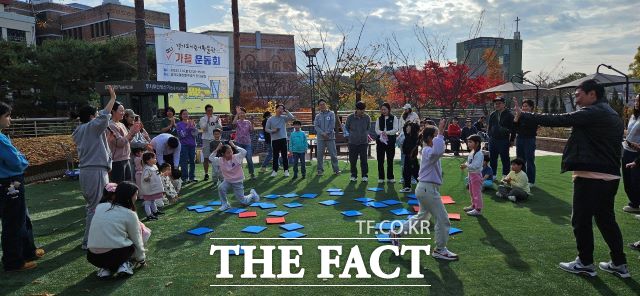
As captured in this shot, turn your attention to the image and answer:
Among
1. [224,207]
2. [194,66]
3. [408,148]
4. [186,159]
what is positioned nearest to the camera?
[224,207]

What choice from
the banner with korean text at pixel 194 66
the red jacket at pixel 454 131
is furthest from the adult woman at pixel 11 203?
the banner with korean text at pixel 194 66

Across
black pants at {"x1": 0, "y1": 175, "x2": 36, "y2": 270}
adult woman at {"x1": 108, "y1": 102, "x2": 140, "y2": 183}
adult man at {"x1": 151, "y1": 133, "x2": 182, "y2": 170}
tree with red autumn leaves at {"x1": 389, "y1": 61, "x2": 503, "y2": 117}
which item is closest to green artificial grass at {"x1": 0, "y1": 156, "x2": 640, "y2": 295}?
black pants at {"x1": 0, "y1": 175, "x2": 36, "y2": 270}

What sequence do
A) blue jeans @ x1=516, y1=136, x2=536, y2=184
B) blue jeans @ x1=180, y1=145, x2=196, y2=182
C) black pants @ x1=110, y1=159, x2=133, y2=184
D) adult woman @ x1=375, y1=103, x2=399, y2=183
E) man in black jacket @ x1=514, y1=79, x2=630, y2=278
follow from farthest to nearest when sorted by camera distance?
blue jeans @ x1=180, y1=145, x2=196, y2=182 < adult woman @ x1=375, y1=103, x2=399, y2=183 < blue jeans @ x1=516, y1=136, x2=536, y2=184 < black pants @ x1=110, y1=159, x2=133, y2=184 < man in black jacket @ x1=514, y1=79, x2=630, y2=278

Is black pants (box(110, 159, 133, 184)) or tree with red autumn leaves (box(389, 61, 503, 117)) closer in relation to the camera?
black pants (box(110, 159, 133, 184))

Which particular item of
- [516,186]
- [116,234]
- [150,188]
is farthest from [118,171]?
[516,186]

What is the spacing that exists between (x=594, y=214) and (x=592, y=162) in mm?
500

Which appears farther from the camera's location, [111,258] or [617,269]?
[111,258]

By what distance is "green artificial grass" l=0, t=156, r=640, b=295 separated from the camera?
3.79 m

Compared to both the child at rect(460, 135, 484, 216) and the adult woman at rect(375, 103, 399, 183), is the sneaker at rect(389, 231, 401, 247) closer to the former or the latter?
the child at rect(460, 135, 484, 216)

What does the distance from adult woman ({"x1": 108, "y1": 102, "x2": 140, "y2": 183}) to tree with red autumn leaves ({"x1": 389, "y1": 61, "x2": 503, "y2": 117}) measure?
58.2ft

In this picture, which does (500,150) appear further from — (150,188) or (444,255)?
(150,188)

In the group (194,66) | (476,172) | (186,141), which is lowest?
(476,172)

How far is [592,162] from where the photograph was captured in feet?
12.3

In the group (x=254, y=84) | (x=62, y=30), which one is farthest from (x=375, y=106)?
(x=62, y=30)
